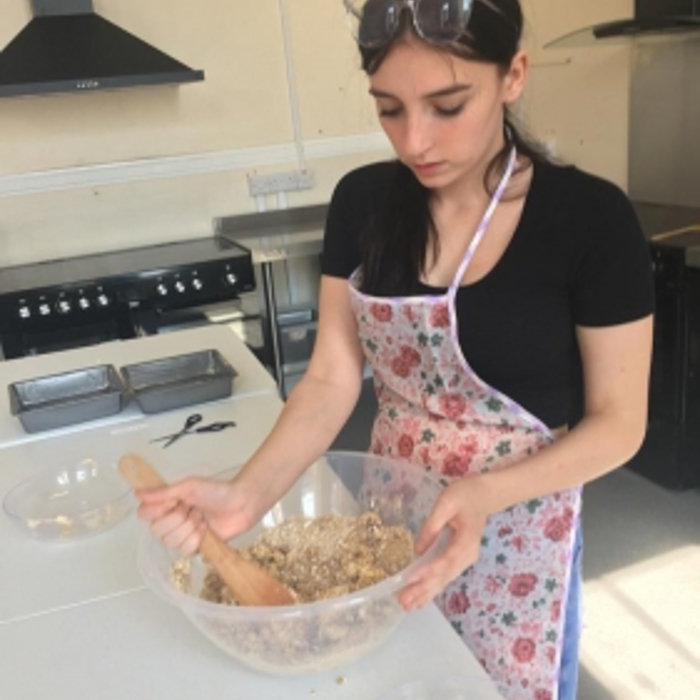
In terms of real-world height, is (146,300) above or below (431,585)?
below

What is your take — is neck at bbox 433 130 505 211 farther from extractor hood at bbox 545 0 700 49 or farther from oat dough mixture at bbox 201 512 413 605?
extractor hood at bbox 545 0 700 49

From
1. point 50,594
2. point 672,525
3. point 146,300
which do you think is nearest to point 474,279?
point 50,594

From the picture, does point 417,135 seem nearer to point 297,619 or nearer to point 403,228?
point 403,228

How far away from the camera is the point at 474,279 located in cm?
94

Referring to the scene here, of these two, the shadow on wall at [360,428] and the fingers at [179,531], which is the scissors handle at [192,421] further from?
the shadow on wall at [360,428]

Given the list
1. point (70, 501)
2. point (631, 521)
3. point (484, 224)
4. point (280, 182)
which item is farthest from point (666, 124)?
point (70, 501)

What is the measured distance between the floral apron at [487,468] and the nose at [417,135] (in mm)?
147

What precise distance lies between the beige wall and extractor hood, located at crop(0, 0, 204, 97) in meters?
0.13

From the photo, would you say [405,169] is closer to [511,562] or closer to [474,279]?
[474,279]

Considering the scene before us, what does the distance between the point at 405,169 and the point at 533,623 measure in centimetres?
60

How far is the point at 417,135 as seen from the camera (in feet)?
2.72

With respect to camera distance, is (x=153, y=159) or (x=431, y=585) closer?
(x=431, y=585)

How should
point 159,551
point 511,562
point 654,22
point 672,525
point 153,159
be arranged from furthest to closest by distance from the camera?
1. point 153,159
2. point 654,22
3. point 672,525
4. point 511,562
5. point 159,551

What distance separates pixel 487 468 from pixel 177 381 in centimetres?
64
